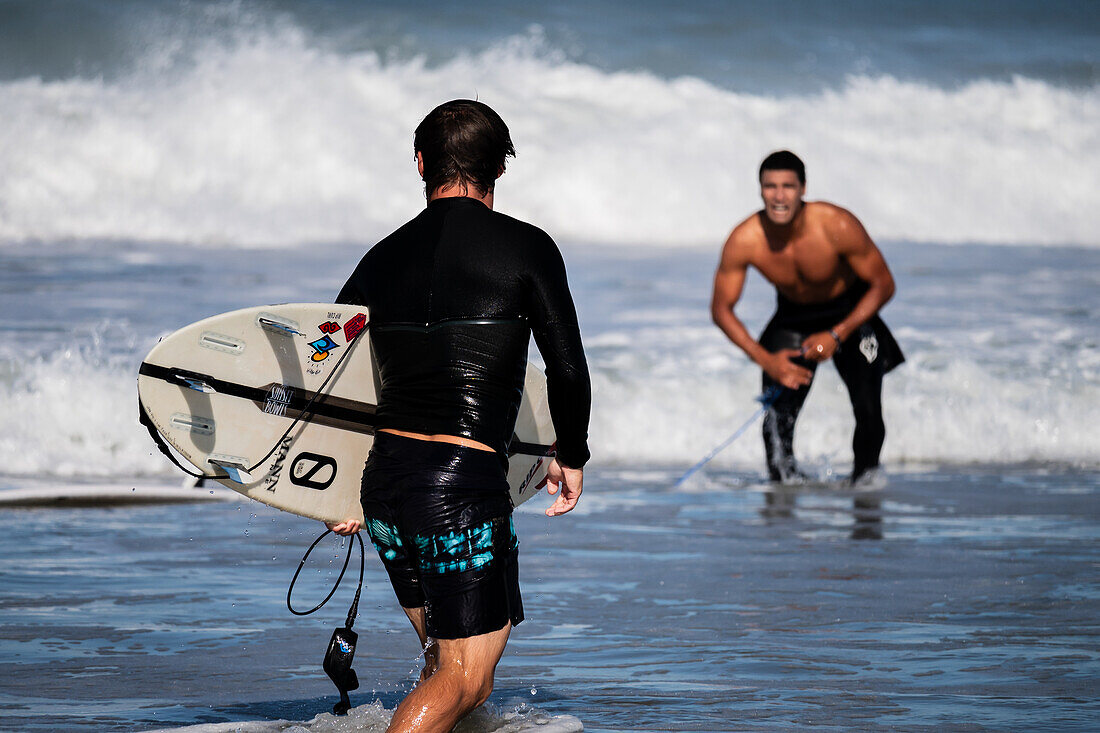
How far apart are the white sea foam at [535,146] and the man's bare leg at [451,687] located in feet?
69.2

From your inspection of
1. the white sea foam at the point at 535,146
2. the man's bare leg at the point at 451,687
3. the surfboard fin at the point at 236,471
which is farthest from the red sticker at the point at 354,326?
the white sea foam at the point at 535,146

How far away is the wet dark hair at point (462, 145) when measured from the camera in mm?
2758

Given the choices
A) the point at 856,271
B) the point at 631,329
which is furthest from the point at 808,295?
the point at 631,329

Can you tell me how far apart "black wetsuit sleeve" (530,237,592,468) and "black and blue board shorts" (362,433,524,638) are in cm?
17

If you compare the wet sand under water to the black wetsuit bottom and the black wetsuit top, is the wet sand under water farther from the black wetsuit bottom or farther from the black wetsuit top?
the black wetsuit top

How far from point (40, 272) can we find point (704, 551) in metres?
15.2

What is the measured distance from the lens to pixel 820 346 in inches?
292

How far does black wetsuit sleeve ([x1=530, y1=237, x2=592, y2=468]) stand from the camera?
2.69m

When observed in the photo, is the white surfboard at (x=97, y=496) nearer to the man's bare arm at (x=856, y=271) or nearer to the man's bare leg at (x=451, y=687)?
the man's bare arm at (x=856, y=271)

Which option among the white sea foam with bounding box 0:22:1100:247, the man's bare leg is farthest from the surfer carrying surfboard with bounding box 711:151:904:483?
the white sea foam with bounding box 0:22:1100:247

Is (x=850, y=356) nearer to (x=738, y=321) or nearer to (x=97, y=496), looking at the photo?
(x=738, y=321)

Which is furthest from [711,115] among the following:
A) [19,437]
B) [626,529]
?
[626,529]

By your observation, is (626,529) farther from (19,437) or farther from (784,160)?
(19,437)

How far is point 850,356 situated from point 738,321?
2.35ft
